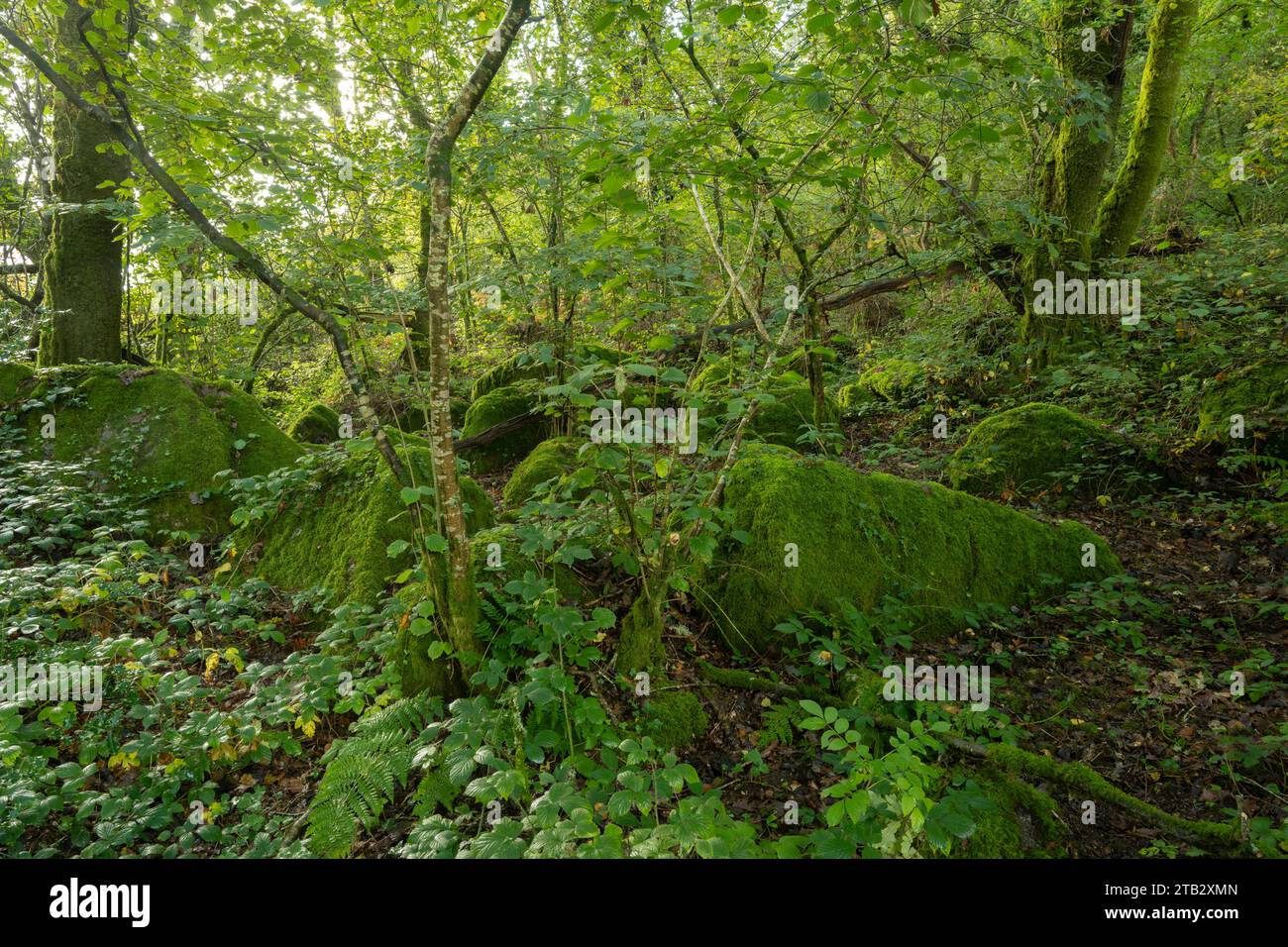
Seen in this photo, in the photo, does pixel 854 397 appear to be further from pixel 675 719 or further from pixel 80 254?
pixel 80 254

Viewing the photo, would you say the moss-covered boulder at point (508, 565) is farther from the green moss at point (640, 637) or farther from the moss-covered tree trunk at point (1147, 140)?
the moss-covered tree trunk at point (1147, 140)

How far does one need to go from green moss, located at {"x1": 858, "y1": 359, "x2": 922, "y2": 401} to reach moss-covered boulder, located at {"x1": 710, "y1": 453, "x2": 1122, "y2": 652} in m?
4.37

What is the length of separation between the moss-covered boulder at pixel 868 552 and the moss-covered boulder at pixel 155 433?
5204mm

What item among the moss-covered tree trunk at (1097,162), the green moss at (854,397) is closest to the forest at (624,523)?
the moss-covered tree trunk at (1097,162)

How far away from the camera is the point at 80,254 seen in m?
7.47

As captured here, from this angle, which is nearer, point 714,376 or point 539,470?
point 539,470

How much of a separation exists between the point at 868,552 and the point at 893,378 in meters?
5.67

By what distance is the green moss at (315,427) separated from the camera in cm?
955

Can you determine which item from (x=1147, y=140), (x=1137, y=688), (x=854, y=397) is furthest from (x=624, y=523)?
(x=1147, y=140)

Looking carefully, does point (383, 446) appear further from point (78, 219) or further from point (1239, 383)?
point (1239, 383)

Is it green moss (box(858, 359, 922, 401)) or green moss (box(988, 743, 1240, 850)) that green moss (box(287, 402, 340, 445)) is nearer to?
green moss (box(858, 359, 922, 401))

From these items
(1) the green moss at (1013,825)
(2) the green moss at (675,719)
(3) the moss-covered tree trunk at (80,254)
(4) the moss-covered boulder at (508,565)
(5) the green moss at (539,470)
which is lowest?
(1) the green moss at (1013,825)

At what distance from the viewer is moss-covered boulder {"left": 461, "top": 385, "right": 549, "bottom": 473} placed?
8703 millimetres

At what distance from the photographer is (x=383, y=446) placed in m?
3.48
